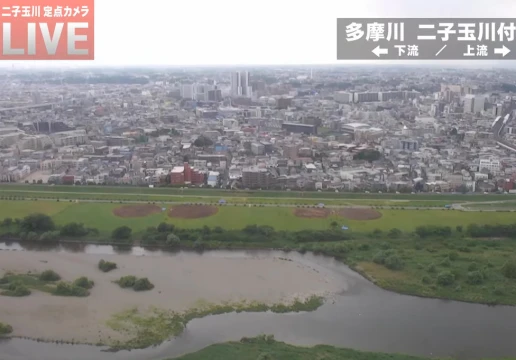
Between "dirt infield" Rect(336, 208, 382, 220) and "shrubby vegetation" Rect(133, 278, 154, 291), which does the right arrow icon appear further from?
"shrubby vegetation" Rect(133, 278, 154, 291)

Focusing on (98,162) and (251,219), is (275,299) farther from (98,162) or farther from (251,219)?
(98,162)

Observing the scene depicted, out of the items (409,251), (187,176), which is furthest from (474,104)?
(409,251)

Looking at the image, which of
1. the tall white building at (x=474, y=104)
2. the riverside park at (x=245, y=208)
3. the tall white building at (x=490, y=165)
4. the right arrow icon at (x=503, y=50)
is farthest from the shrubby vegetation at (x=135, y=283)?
the tall white building at (x=474, y=104)

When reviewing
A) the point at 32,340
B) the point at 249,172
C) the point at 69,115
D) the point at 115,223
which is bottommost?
the point at 32,340

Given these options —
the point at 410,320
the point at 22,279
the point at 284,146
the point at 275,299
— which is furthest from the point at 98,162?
the point at 410,320

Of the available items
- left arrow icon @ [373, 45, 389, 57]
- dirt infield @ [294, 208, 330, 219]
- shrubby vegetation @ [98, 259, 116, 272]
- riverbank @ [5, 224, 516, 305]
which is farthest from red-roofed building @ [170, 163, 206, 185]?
left arrow icon @ [373, 45, 389, 57]

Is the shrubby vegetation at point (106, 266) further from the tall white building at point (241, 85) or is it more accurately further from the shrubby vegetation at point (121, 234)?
the tall white building at point (241, 85)

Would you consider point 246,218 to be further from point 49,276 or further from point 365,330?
point 365,330
